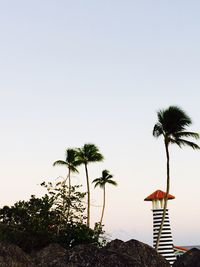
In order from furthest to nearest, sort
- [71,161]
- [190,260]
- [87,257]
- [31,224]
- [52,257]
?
1. [71,161]
2. [31,224]
3. [190,260]
4. [52,257]
5. [87,257]

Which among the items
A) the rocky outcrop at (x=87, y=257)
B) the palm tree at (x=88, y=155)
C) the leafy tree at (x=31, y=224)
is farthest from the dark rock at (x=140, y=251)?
the palm tree at (x=88, y=155)

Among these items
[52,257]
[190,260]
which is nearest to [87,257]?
[52,257]

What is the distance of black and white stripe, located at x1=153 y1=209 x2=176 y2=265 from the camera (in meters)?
51.3

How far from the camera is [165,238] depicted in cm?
5166

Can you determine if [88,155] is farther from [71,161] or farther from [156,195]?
[156,195]

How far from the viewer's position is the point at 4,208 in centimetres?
4712

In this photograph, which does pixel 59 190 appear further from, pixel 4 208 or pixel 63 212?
pixel 4 208

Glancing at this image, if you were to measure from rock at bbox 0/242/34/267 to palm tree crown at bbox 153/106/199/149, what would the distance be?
24.7 m

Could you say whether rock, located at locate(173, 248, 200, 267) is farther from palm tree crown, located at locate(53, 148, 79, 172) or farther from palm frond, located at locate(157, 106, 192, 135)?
A: palm tree crown, located at locate(53, 148, 79, 172)

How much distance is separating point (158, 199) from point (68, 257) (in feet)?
106

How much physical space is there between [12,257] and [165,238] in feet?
116

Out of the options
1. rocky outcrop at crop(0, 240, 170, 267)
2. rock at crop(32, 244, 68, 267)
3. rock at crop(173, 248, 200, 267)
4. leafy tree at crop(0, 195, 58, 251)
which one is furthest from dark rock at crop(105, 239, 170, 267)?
leafy tree at crop(0, 195, 58, 251)

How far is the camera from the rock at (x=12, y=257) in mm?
17744

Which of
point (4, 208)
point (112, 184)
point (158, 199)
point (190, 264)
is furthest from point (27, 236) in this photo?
point (112, 184)
